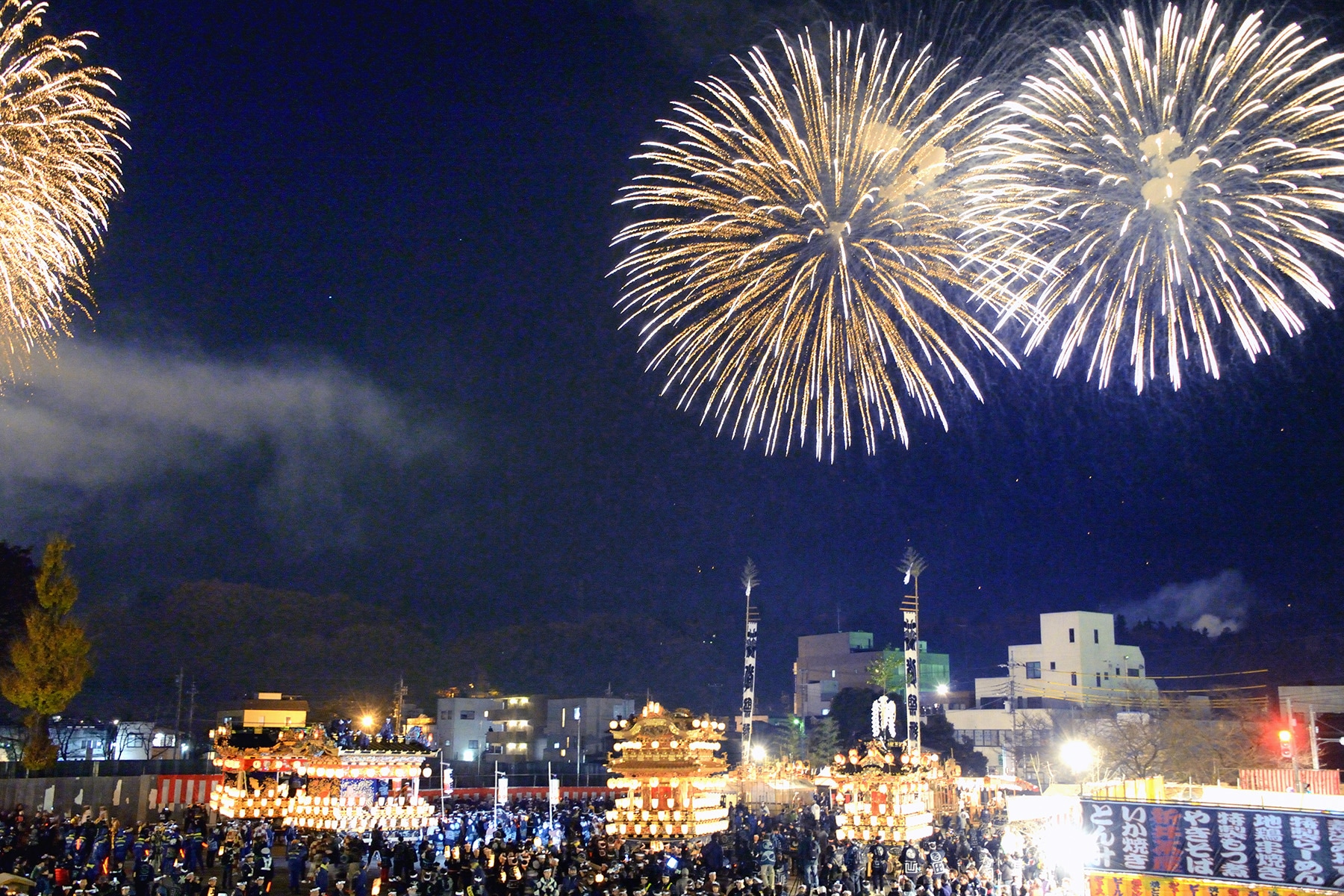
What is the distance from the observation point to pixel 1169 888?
1409 centimetres

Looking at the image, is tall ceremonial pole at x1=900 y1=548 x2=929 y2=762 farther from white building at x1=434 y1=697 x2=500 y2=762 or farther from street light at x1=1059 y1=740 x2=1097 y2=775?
white building at x1=434 y1=697 x2=500 y2=762

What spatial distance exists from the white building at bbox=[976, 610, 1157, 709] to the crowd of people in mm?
41661

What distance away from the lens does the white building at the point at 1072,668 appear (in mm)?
67438

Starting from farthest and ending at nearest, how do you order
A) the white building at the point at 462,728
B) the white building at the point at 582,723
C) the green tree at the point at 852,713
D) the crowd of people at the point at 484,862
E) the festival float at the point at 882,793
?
the white building at the point at 582,723 < the green tree at the point at 852,713 < the white building at the point at 462,728 < the festival float at the point at 882,793 < the crowd of people at the point at 484,862

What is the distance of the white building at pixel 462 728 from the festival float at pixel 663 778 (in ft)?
119

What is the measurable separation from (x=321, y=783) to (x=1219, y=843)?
23.3 meters

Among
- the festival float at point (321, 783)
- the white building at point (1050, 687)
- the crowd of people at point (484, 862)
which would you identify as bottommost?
the crowd of people at point (484, 862)

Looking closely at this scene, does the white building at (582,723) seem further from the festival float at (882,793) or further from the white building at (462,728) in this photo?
the festival float at (882,793)

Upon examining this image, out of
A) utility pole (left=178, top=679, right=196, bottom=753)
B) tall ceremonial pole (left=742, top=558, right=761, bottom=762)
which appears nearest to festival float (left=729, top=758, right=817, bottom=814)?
tall ceremonial pole (left=742, top=558, right=761, bottom=762)

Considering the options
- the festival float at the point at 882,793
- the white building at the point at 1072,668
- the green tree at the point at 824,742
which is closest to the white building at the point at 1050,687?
the white building at the point at 1072,668

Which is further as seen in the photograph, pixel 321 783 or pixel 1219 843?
pixel 321 783

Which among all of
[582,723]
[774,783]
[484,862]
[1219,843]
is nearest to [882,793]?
[484,862]

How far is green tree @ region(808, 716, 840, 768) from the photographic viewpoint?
6172 centimetres

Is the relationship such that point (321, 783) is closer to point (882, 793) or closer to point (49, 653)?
point (49, 653)
